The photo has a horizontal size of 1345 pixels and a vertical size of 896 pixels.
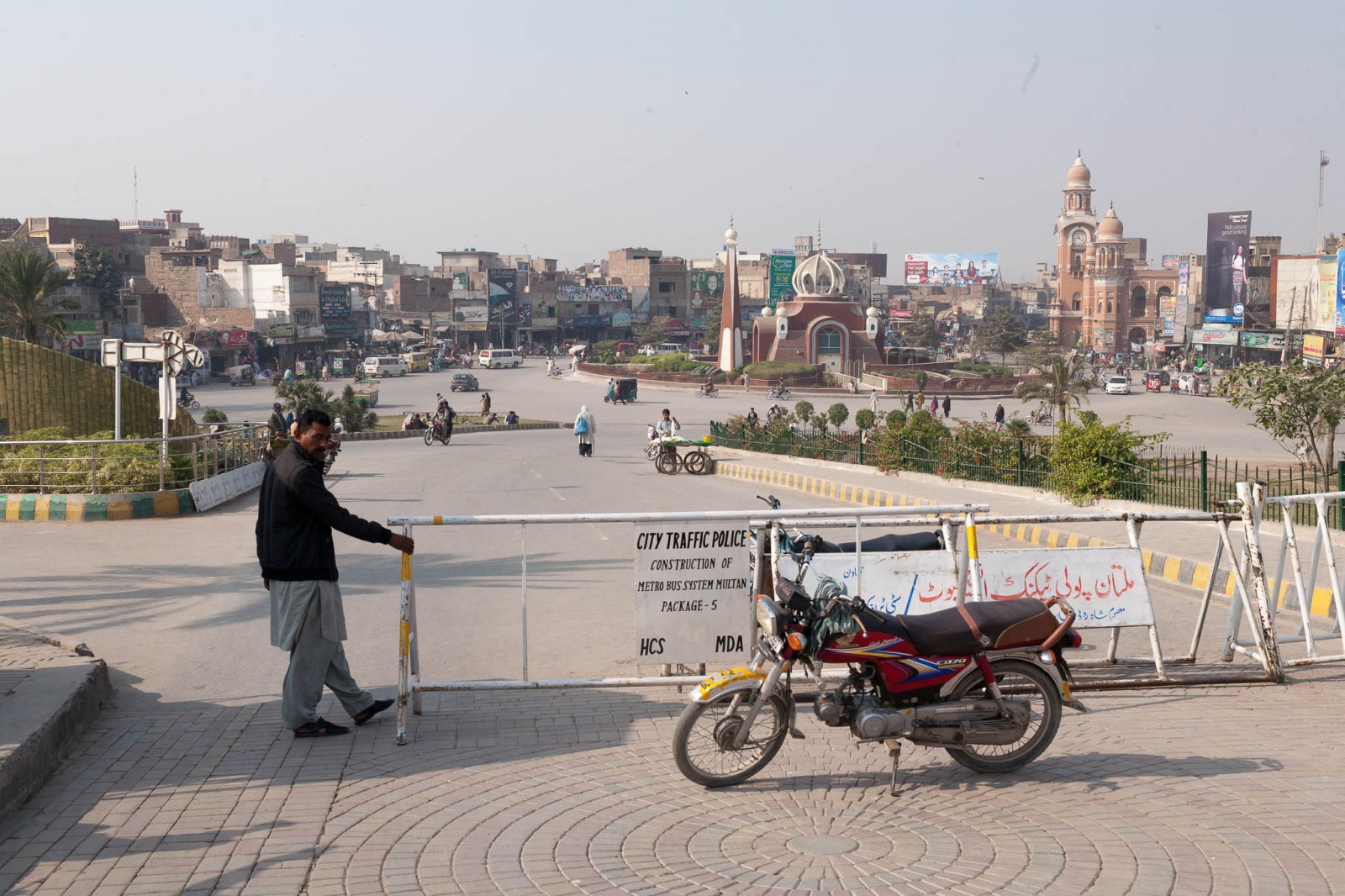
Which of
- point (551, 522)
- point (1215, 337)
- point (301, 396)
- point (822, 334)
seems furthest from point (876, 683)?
point (1215, 337)

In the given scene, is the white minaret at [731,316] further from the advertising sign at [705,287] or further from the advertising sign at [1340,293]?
the advertising sign at [705,287]

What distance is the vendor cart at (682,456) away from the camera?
25156mm

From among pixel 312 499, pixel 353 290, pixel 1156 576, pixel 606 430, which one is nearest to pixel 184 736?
pixel 312 499

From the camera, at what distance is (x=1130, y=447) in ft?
53.7

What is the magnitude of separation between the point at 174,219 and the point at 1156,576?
12457 cm

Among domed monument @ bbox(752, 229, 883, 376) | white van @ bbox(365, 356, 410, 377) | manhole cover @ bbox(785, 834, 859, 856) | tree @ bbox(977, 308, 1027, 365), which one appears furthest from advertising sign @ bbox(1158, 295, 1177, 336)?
manhole cover @ bbox(785, 834, 859, 856)

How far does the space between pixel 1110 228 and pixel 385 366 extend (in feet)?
290

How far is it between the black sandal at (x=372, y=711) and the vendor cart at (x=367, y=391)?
35819 millimetres

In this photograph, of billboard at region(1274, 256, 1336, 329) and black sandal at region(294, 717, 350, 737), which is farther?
billboard at region(1274, 256, 1336, 329)

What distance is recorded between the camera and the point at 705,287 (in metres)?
124

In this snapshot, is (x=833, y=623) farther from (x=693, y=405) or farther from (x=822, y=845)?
(x=693, y=405)

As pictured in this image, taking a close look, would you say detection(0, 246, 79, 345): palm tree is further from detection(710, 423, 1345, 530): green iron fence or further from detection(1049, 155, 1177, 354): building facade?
detection(1049, 155, 1177, 354): building facade

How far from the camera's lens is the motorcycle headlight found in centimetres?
539

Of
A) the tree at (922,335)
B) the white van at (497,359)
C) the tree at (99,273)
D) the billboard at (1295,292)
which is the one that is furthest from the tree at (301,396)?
the tree at (922,335)
